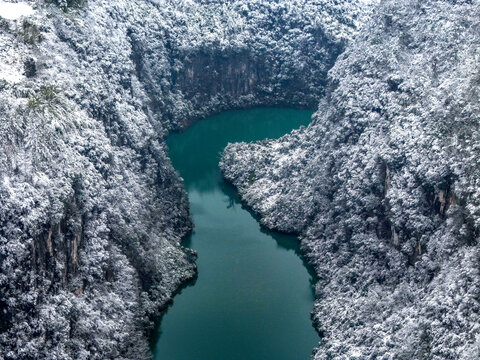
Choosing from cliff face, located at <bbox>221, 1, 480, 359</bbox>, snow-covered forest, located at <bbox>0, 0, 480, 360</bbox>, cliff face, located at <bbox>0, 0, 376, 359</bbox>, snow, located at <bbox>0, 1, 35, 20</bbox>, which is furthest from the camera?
snow, located at <bbox>0, 1, 35, 20</bbox>

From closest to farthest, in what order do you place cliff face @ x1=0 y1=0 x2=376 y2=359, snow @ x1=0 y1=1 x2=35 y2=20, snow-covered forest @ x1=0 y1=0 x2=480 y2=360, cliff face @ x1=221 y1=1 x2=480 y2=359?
cliff face @ x1=221 y1=1 x2=480 y2=359 < snow-covered forest @ x1=0 y1=0 x2=480 y2=360 < cliff face @ x1=0 y1=0 x2=376 y2=359 < snow @ x1=0 y1=1 x2=35 y2=20

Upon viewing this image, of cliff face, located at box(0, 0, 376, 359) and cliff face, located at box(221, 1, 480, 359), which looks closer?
cliff face, located at box(221, 1, 480, 359)

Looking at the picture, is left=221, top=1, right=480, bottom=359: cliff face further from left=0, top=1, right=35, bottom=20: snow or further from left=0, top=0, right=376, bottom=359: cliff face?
left=0, top=1, right=35, bottom=20: snow

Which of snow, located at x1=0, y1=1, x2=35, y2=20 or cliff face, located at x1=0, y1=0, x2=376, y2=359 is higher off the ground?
snow, located at x1=0, y1=1, x2=35, y2=20

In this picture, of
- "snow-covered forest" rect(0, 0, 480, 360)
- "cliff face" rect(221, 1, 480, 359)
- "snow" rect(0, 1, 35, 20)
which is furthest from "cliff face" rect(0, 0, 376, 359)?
"cliff face" rect(221, 1, 480, 359)

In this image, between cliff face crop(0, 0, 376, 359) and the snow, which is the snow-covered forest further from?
the snow

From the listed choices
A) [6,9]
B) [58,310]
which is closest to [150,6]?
[6,9]

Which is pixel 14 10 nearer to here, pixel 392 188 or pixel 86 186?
pixel 86 186

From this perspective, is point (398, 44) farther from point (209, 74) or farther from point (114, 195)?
point (209, 74)
